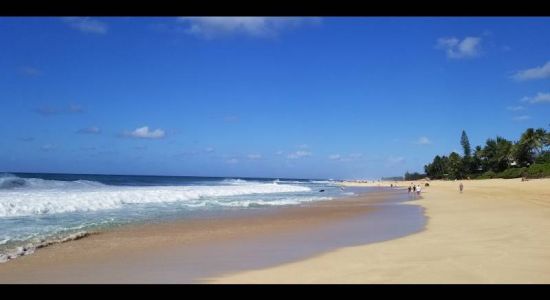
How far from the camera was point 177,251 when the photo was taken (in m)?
9.13

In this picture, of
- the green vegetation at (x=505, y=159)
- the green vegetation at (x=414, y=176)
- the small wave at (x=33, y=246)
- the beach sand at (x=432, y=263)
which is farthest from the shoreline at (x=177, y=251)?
the green vegetation at (x=414, y=176)

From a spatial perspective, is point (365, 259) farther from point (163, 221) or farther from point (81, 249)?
point (163, 221)

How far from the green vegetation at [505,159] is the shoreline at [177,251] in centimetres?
5590

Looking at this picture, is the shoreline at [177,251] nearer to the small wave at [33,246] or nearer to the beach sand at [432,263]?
the small wave at [33,246]

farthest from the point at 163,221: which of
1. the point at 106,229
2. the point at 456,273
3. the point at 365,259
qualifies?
the point at 456,273

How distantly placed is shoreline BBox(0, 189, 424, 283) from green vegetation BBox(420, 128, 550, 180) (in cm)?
5590

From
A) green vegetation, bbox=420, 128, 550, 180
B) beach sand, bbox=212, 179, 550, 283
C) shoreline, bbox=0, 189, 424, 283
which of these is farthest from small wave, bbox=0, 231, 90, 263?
green vegetation, bbox=420, 128, 550, 180

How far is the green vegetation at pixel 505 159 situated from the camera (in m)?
69.5

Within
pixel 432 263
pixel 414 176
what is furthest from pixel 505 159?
pixel 432 263

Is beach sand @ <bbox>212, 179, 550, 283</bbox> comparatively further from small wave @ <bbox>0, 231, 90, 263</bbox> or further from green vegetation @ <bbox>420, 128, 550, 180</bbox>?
green vegetation @ <bbox>420, 128, 550, 180</bbox>

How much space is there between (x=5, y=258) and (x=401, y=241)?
27.6ft

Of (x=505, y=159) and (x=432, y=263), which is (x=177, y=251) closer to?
(x=432, y=263)

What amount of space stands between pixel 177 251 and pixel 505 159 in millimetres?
93041

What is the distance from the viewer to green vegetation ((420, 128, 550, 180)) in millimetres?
69537
